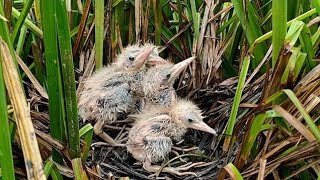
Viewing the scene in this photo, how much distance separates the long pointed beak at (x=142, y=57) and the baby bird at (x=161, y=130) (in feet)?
0.68

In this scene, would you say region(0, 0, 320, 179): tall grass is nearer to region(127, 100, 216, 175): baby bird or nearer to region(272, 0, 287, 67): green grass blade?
region(272, 0, 287, 67): green grass blade

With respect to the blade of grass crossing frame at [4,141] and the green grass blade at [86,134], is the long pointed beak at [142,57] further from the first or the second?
the blade of grass crossing frame at [4,141]

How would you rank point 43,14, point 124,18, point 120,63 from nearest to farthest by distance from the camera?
point 43,14 → point 120,63 → point 124,18

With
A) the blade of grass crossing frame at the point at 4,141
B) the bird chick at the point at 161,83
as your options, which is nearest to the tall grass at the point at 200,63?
the blade of grass crossing frame at the point at 4,141

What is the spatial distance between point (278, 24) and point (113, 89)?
2.53 feet

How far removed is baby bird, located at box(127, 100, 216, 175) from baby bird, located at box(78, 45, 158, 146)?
0.31ft

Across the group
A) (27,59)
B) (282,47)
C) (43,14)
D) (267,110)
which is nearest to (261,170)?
(267,110)

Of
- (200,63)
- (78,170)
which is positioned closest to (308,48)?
(200,63)

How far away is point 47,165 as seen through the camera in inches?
69.2

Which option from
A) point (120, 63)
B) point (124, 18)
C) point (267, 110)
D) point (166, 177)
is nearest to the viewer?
point (267, 110)

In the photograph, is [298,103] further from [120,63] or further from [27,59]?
[27,59]

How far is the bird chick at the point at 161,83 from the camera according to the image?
2369mm

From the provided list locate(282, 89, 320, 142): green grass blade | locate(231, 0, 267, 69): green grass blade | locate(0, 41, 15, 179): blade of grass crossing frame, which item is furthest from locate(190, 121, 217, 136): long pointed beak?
locate(0, 41, 15, 179): blade of grass crossing frame

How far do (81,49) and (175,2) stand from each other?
1.66ft
